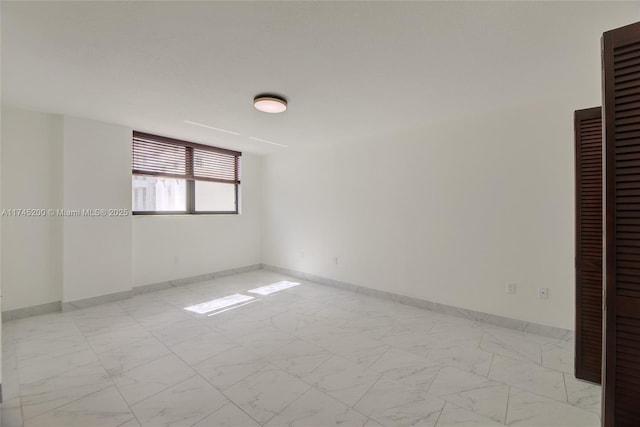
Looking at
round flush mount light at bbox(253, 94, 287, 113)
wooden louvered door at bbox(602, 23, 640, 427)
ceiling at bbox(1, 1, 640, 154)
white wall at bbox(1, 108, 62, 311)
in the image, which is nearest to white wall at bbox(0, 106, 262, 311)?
white wall at bbox(1, 108, 62, 311)

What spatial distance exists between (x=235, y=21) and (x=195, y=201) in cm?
377

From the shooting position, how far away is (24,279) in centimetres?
322

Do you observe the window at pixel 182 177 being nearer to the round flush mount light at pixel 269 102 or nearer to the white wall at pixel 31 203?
the white wall at pixel 31 203

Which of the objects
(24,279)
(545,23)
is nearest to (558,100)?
(545,23)

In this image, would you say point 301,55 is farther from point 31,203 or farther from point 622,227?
point 31,203

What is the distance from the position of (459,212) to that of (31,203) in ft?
17.0

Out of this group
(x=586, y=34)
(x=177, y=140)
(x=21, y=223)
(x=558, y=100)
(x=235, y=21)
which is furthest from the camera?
(x=177, y=140)

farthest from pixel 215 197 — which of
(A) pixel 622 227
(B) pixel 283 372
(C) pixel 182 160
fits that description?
(A) pixel 622 227

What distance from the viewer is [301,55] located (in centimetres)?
198

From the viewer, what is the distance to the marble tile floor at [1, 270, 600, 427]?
5.65 feet

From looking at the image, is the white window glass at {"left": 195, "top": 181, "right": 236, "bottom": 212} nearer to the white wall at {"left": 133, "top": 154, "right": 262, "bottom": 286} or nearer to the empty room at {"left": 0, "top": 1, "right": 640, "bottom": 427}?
the empty room at {"left": 0, "top": 1, "right": 640, "bottom": 427}

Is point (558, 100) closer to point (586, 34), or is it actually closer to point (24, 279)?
point (586, 34)

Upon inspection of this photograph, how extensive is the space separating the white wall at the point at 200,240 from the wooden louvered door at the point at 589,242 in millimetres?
4920

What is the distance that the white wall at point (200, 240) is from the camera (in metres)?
4.19
